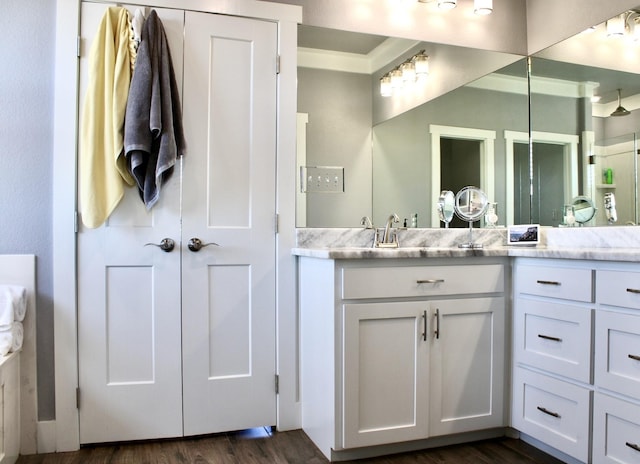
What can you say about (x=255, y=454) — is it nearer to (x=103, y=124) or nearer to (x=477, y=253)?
(x=477, y=253)

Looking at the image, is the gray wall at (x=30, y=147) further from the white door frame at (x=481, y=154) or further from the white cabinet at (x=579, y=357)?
the white cabinet at (x=579, y=357)

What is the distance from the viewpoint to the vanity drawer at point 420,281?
203cm

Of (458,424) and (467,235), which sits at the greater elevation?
(467,235)

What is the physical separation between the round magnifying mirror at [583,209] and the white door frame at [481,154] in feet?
1.46

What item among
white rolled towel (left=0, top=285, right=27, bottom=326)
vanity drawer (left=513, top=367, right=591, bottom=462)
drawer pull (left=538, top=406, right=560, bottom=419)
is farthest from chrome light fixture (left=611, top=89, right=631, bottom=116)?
white rolled towel (left=0, top=285, right=27, bottom=326)

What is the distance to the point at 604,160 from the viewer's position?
2375 millimetres

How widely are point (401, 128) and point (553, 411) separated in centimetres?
154

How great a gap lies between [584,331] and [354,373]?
2.90 ft

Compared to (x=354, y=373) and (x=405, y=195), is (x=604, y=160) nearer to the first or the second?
(x=405, y=195)

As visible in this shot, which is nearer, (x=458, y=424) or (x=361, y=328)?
(x=361, y=328)

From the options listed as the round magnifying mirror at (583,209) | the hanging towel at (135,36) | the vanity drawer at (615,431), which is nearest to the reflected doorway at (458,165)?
the round magnifying mirror at (583,209)

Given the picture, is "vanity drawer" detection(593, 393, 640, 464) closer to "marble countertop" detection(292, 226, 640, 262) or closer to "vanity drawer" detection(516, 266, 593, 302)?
"vanity drawer" detection(516, 266, 593, 302)

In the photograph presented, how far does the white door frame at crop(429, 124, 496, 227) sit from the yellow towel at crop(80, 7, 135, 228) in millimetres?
1573

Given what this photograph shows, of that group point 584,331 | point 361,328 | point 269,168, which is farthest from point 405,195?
point 584,331
